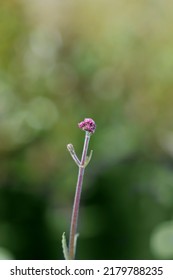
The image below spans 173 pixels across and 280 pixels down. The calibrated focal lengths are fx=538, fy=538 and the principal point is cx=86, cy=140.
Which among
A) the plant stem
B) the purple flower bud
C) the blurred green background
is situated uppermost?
the blurred green background

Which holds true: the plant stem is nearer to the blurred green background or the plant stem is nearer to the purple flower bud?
the purple flower bud

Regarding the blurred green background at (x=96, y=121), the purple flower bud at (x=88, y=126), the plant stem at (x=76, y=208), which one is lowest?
the plant stem at (x=76, y=208)

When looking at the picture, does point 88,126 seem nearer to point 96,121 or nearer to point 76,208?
point 76,208

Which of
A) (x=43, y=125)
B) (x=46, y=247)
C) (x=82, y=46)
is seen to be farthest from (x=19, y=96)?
(x=46, y=247)

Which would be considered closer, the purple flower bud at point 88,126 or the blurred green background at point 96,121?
the purple flower bud at point 88,126

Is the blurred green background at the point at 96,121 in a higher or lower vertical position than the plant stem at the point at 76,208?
higher

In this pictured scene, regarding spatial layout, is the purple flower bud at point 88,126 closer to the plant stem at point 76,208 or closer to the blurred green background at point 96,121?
the plant stem at point 76,208

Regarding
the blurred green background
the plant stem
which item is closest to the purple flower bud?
the plant stem

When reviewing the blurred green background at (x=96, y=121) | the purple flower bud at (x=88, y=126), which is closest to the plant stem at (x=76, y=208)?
the purple flower bud at (x=88, y=126)

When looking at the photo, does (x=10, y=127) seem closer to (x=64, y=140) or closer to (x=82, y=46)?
(x=64, y=140)
